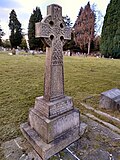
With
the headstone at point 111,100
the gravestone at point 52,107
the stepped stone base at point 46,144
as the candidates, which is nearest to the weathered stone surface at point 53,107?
the gravestone at point 52,107

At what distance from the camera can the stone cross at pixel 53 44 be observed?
7.93 feet

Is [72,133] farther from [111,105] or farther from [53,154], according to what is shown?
[111,105]

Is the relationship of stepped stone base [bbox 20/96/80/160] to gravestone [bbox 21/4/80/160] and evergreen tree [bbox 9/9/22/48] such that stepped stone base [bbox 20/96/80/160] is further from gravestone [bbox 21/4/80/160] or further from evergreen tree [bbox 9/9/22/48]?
evergreen tree [bbox 9/9/22/48]

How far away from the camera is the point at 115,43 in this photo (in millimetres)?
24219

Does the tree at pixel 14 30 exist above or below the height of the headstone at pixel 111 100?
above

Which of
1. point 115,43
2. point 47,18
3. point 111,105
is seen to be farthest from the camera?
point 115,43

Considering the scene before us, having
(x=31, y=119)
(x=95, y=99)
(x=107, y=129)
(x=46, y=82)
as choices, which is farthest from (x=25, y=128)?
(x=95, y=99)

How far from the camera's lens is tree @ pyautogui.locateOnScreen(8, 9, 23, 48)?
40531 mm

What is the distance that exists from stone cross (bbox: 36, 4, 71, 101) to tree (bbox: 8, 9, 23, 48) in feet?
133

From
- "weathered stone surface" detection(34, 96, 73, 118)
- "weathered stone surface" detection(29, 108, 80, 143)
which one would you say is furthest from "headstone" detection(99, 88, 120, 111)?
"weathered stone surface" detection(34, 96, 73, 118)

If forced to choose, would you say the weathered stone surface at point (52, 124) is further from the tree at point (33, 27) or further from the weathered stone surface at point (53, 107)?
the tree at point (33, 27)

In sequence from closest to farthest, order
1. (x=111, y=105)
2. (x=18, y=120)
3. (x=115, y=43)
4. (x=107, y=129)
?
(x=107, y=129), (x=18, y=120), (x=111, y=105), (x=115, y=43)

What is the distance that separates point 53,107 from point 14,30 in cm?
4249

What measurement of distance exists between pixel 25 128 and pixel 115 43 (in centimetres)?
2397
